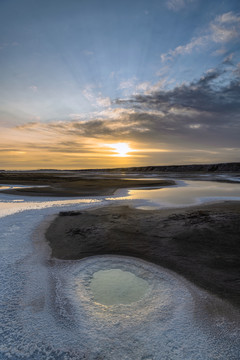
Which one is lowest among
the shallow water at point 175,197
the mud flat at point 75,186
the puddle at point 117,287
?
the puddle at point 117,287

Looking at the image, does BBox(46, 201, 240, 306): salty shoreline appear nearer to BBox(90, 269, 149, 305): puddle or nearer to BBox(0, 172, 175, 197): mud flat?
BBox(90, 269, 149, 305): puddle

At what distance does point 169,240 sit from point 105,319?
4297 millimetres

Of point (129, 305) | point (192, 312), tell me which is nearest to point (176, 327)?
point (192, 312)

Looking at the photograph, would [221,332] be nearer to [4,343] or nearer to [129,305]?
[129,305]

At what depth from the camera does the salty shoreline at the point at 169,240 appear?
211 inches

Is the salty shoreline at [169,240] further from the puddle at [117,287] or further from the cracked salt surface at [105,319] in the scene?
the puddle at [117,287]

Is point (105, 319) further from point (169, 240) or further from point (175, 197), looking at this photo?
point (175, 197)

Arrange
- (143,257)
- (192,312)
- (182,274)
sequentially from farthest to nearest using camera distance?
(143,257), (182,274), (192,312)

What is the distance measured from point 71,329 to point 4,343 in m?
→ 1.00

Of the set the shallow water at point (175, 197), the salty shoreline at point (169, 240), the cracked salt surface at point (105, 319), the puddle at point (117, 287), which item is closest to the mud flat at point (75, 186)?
the shallow water at point (175, 197)

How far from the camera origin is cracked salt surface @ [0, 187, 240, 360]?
10.1 ft

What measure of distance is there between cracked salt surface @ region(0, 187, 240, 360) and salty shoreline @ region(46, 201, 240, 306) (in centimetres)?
62

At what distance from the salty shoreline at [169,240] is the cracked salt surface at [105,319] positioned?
62 cm

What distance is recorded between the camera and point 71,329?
11.5 ft
